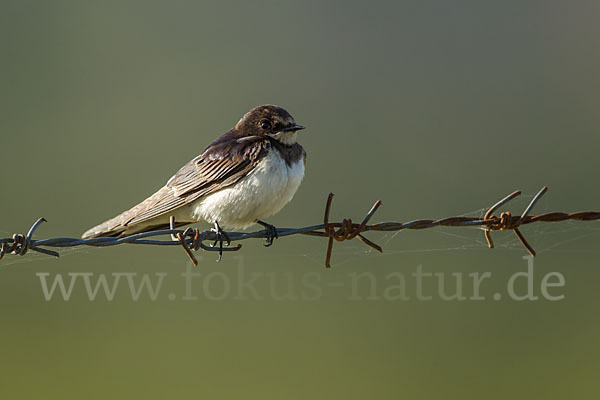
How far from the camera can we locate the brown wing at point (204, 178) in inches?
228

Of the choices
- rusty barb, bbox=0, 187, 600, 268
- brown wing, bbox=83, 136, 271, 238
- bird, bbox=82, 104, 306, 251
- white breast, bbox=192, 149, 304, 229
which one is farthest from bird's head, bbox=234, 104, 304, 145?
rusty barb, bbox=0, 187, 600, 268

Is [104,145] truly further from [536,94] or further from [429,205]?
[536,94]

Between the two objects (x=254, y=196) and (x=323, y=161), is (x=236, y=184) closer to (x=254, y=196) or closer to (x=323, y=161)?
(x=254, y=196)

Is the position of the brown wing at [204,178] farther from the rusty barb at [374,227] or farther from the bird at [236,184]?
the rusty barb at [374,227]

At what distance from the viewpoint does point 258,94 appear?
20.5m

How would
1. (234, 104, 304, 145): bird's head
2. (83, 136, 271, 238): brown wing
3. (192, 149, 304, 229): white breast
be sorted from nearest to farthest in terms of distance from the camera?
(192, 149, 304, 229): white breast → (83, 136, 271, 238): brown wing → (234, 104, 304, 145): bird's head

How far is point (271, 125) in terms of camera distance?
6.11m

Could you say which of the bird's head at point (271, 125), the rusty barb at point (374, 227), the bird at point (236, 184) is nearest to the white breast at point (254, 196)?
the bird at point (236, 184)

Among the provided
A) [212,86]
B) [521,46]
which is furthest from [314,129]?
[521,46]

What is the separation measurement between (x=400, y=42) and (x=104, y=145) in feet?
41.5

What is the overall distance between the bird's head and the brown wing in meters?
0.16

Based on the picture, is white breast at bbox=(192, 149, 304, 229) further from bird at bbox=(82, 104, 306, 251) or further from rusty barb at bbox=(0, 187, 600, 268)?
rusty barb at bbox=(0, 187, 600, 268)

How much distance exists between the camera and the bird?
5.70 metres

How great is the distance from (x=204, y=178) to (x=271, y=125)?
0.66m
